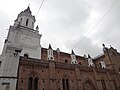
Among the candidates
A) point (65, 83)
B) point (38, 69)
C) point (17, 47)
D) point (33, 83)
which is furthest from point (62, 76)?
point (17, 47)

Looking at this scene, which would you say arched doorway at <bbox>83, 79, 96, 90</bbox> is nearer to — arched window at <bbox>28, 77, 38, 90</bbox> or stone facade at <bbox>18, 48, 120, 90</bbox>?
stone facade at <bbox>18, 48, 120, 90</bbox>

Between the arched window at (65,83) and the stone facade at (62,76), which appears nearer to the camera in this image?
the stone facade at (62,76)

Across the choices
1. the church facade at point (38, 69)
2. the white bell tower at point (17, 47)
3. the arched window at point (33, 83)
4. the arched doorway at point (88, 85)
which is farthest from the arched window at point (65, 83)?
the white bell tower at point (17, 47)

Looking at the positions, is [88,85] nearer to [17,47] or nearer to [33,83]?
[33,83]

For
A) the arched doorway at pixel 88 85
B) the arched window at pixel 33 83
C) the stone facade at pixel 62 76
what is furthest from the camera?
the arched doorway at pixel 88 85

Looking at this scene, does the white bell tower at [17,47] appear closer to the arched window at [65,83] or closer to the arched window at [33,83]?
the arched window at [33,83]

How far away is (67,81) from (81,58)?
15300 mm

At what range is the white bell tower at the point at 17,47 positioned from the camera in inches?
463

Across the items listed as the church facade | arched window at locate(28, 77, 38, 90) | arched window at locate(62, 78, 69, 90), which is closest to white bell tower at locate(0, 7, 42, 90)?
the church facade

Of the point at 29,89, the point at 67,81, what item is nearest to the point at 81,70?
the point at 67,81

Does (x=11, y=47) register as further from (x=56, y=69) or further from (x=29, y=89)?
(x=56, y=69)

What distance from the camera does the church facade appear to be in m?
12.8

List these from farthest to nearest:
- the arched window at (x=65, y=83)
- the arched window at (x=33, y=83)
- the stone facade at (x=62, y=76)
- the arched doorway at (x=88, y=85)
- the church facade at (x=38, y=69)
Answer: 1. the arched doorway at (x=88, y=85)
2. the arched window at (x=65, y=83)
3. the stone facade at (x=62, y=76)
4. the arched window at (x=33, y=83)
5. the church facade at (x=38, y=69)

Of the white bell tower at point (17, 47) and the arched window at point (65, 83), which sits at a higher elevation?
the white bell tower at point (17, 47)
